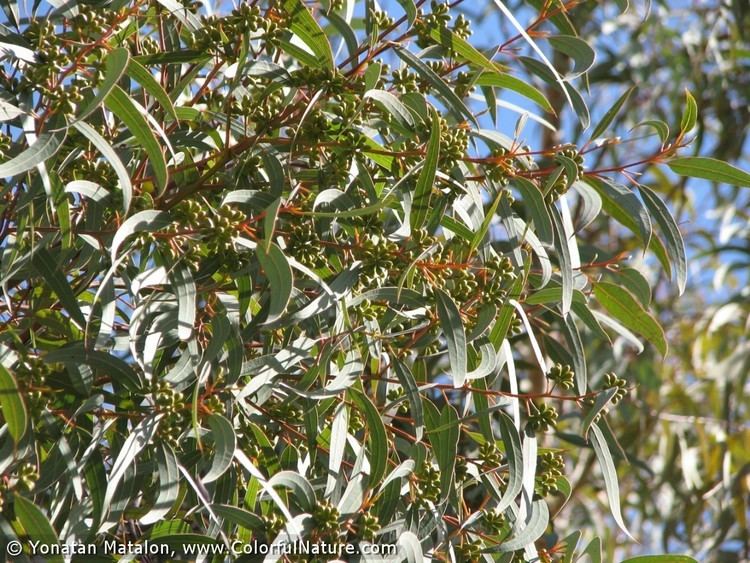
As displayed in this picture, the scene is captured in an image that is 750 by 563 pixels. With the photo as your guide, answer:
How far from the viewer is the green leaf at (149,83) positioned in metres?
1.32

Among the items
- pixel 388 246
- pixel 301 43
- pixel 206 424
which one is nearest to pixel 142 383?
pixel 206 424

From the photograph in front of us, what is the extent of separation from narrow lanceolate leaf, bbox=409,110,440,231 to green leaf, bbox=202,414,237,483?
15.0 inches

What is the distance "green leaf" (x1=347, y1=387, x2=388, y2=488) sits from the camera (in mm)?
1368

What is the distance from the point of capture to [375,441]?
138cm

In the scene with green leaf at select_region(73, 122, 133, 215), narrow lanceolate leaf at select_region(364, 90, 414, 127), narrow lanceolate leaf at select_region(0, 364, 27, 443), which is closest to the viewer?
narrow lanceolate leaf at select_region(0, 364, 27, 443)

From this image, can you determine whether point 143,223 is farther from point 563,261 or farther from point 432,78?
point 563,261

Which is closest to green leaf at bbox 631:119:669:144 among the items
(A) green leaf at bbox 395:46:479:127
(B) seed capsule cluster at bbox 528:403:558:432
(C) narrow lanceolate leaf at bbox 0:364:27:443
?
(A) green leaf at bbox 395:46:479:127

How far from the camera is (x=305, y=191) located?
1.46 m

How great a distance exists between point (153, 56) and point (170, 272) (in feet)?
1.12

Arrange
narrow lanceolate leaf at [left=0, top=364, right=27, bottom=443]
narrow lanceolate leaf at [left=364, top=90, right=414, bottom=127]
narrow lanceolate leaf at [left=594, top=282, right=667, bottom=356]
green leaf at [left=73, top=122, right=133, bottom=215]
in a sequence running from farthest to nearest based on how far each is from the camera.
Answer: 1. narrow lanceolate leaf at [left=594, top=282, right=667, bottom=356]
2. narrow lanceolate leaf at [left=364, top=90, right=414, bottom=127]
3. green leaf at [left=73, top=122, right=133, bottom=215]
4. narrow lanceolate leaf at [left=0, top=364, right=27, bottom=443]

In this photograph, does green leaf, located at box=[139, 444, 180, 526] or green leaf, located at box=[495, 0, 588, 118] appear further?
green leaf, located at box=[495, 0, 588, 118]

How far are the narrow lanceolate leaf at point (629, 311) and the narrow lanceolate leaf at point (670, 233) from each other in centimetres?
14

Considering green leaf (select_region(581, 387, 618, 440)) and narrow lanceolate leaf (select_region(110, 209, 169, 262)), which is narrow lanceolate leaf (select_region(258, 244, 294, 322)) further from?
green leaf (select_region(581, 387, 618, 440))

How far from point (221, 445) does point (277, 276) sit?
0.74 ft
